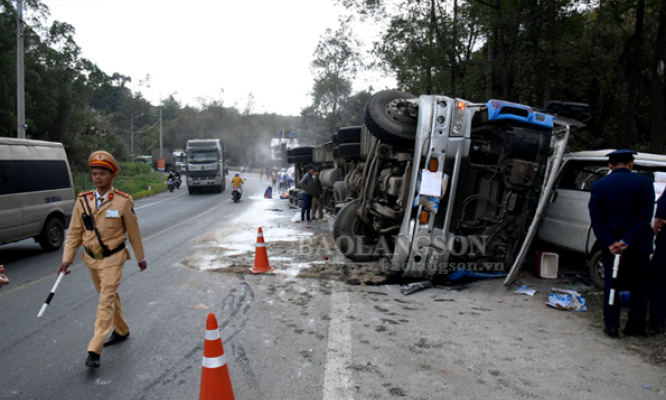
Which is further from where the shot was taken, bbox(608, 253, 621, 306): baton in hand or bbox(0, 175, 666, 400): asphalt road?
bbox(608, 253, 621, 306): baton in hand

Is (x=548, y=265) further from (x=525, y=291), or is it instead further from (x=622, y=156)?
(x=622, y=156)

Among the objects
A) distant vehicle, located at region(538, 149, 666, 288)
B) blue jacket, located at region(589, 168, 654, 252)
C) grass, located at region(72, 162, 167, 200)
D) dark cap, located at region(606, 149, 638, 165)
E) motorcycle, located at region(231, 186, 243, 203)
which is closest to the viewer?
blue jacket, located at region(589, 168, 654, 252)

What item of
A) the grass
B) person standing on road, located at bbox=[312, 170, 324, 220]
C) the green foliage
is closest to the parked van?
person standing on road, located at bbox=[312, 170, 324, 220]

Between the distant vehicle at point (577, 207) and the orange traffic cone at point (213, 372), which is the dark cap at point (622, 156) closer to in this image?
the distant vehicle at point (577, 207)

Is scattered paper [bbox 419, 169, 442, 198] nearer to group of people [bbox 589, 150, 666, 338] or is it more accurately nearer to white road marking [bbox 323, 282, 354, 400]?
white road marking [bbox 323, 282, 354, 400]

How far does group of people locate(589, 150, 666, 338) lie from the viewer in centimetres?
416

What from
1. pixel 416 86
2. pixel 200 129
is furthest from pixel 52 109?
pixel 200 129

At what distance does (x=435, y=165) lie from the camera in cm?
575

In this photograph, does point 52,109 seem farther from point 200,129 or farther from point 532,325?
point 200,129

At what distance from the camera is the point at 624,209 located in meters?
4.22

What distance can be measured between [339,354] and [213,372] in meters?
1.33

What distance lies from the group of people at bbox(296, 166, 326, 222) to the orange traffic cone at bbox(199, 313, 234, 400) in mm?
10970

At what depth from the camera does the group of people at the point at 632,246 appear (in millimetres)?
4164

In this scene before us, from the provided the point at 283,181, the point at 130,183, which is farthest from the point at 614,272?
the point at 130,183
